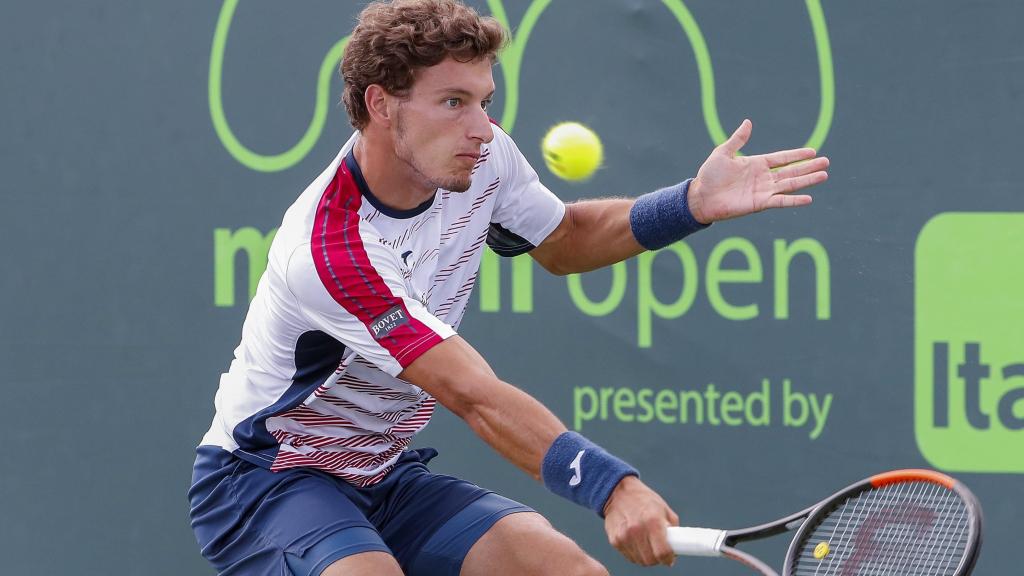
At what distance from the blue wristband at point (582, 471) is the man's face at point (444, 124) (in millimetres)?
670

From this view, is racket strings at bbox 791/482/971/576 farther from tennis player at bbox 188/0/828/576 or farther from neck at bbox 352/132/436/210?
neck at bbox 352/132/436/210

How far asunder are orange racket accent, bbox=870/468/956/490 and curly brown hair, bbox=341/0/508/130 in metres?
1.19

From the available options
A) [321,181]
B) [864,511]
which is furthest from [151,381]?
[864,511]

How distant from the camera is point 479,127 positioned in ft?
10.1

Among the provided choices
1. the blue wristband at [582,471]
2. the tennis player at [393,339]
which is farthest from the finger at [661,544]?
the tennis player at [393,339]

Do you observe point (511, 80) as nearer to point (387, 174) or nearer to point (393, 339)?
point (387, 174)

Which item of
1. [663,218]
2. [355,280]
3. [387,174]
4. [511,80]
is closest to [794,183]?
[663,218]

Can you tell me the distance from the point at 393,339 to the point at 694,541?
0.71 meters

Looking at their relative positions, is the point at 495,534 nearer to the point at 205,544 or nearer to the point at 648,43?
the point at 205,544

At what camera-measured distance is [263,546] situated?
311 cm

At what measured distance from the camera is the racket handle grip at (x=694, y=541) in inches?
102

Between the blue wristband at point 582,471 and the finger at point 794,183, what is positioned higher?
the finger at point 794,183

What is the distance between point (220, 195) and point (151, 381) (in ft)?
2.10

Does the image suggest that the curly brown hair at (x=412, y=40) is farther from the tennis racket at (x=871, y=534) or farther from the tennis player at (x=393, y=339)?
the tennis racket at (x=871, y=534)
